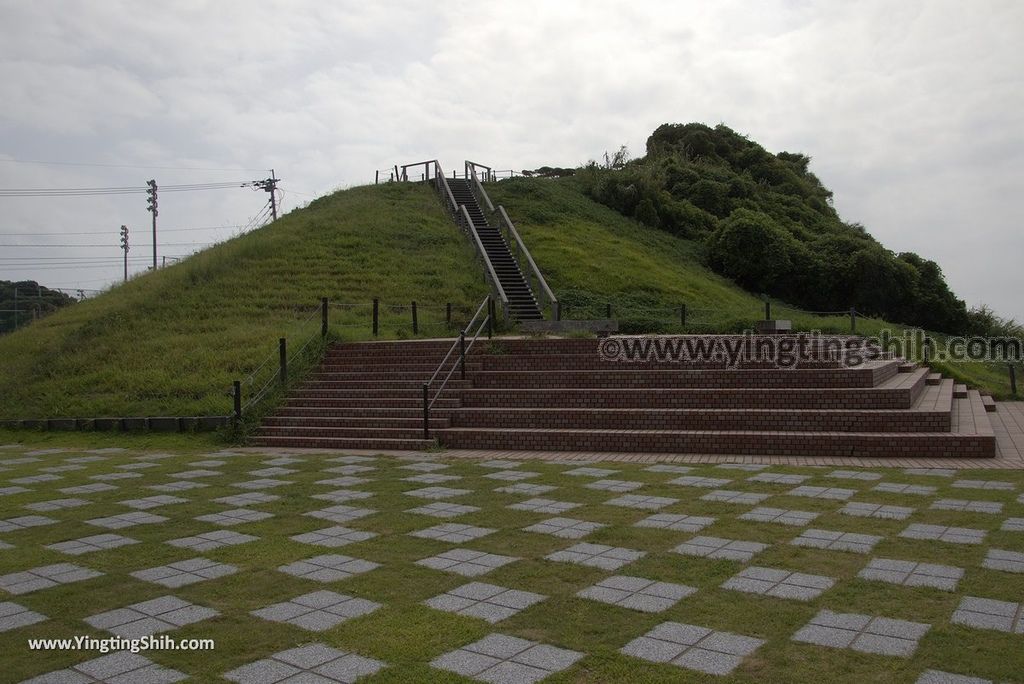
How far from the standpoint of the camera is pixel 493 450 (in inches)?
420

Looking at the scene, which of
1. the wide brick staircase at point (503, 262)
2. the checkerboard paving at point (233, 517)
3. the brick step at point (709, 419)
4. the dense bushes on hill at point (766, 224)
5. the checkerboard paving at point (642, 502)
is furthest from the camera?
the dense bushes on hill at point (766, 224)

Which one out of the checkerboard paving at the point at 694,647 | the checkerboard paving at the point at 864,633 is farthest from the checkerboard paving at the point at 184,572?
the checkerboard paving at the point at 864,633

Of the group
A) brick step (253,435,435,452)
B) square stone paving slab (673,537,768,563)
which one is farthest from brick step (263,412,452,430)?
square stone paving slab (673,537,768,563)

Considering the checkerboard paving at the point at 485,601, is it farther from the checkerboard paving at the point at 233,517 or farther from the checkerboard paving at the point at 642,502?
the checkerboard paving at the point at 233,517

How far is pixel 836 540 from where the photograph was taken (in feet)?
18.2

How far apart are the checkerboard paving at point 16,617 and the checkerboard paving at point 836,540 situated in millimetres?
4733

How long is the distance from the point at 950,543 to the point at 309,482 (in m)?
6.10

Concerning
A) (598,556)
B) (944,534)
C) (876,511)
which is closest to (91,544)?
(598,556)

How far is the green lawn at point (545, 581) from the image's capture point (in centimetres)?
357

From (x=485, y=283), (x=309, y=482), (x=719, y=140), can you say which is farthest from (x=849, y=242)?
(x=309, y=482)

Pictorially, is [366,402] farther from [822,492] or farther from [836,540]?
[836,540]

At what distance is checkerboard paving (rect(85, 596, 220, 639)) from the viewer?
13.4 feet

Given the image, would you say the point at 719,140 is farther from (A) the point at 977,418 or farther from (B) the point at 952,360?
(A) the point at 977,418

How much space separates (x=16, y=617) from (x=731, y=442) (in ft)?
25.2
